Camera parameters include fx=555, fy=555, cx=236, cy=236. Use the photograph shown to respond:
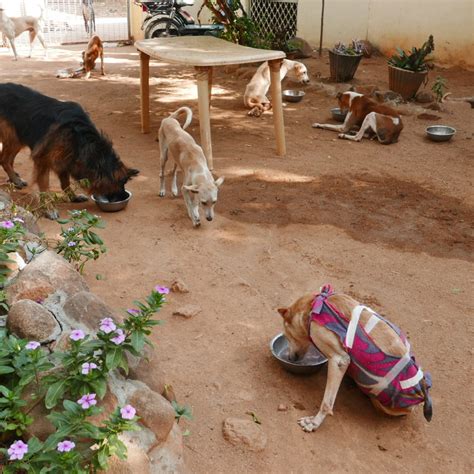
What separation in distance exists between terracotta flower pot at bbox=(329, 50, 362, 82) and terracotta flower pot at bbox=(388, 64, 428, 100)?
785mm

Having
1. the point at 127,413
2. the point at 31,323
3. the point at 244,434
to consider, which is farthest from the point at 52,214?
the point at 127,413

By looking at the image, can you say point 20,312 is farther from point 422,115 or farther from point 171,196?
point 422,115

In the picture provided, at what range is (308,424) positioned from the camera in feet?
10.3

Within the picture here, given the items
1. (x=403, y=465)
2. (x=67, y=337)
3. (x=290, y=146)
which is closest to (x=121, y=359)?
(x=67, y=337)

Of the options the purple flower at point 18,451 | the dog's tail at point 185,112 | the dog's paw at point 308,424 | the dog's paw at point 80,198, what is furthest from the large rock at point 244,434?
the dog's tail at point 185,112

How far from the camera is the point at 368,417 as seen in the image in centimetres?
332

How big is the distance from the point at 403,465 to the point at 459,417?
0.56 metres

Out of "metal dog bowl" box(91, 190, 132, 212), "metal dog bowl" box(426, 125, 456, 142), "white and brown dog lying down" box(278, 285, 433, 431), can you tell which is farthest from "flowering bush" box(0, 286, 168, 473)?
"metal dog bowl" box(426, 125, 456, 142)

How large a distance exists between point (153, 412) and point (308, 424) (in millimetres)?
1059

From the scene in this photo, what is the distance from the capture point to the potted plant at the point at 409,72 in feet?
31.6

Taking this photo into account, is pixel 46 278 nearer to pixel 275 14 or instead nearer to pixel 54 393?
pixel 54 393

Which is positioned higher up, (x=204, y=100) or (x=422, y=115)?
(x=204, y=100)

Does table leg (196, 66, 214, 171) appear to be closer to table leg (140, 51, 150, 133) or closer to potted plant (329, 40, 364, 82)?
table leg (140, 51, 150, 133)

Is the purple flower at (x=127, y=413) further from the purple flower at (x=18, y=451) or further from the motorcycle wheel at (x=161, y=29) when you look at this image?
the motorcycle wheel at (x=161, y=29)
